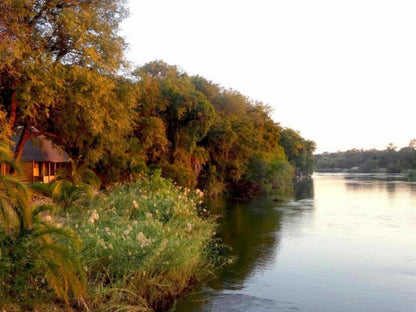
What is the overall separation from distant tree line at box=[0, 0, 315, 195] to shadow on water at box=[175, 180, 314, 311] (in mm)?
5940

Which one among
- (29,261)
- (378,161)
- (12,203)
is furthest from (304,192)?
(378,161)

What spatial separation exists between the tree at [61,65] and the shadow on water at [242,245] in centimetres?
701

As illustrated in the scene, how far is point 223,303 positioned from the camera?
977 cm

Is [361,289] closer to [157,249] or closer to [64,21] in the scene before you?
[157,249]

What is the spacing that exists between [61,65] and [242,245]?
9426mm

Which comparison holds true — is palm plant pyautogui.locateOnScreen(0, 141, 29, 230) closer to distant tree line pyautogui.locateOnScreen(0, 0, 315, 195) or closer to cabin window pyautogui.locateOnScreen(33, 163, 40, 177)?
distant tree line pyautogui.locateOnScreen(0, 0, 315, 195)

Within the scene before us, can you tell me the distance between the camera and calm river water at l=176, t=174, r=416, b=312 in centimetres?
1013

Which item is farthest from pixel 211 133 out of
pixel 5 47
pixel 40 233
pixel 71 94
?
pixel 40 233

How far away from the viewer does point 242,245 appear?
642 inches

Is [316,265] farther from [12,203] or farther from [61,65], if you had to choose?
[61,65]

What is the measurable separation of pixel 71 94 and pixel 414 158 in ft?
305

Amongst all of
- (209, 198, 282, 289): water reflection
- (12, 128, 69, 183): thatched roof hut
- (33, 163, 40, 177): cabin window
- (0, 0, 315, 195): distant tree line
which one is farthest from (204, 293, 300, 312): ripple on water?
(33, 163, 40, 177): cabin window

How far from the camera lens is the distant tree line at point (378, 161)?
98.2 m

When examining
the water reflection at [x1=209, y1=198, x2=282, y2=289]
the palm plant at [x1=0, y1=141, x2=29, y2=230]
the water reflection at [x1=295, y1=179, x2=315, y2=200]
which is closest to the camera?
the palm plant at [x1=0, y1=141, x2=29, y2=230]
